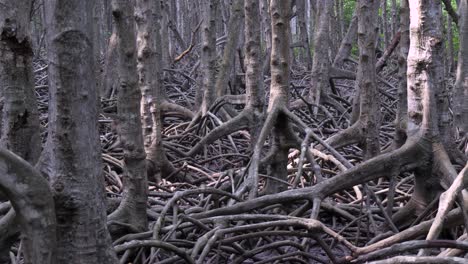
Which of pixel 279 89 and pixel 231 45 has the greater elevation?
pixel 231 45

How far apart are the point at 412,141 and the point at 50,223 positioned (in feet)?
6.54

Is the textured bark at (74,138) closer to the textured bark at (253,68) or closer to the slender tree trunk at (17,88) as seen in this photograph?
the slender tree trunk at (17,88)

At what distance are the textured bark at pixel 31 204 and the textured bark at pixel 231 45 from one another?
5137mm

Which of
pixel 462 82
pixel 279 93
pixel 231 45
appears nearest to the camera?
pixel 279 93

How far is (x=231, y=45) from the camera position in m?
7.14

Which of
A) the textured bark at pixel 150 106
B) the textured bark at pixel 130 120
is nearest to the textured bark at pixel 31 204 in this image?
the textured bark at pixel 130 120

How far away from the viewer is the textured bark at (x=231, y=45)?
6.97 meters

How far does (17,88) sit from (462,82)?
408 cm

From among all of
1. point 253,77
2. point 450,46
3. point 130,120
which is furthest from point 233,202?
point 450,46

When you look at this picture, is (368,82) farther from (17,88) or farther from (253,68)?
(17,88)

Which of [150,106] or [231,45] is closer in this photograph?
[150,106]

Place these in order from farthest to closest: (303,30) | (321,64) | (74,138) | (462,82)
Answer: (303,30)
(321,64)
(462,82)
(74,138)

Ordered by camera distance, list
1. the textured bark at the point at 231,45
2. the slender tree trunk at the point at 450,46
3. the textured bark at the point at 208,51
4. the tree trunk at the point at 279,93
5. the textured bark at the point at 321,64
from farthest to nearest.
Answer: the slender tree trunk at the point at 450,46 → the textured bark at the point at 321,64 → the textured bark at the point at 231,45 → the textured bark at the point at 208,51 → the tree trunk at the point at 279,93

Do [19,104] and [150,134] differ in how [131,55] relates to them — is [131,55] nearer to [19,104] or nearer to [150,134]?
[19,104]
